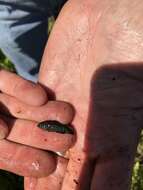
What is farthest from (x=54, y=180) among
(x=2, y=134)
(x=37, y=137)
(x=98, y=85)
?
(x=98, y=85)

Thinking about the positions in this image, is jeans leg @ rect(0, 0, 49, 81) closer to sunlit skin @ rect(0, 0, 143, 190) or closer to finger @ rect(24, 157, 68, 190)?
sunlit skin @ rect(0, 0, 143, 190)

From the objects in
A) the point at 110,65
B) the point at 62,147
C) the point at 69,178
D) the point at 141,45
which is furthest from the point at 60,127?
the point at 141,45

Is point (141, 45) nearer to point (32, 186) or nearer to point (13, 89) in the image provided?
point (13, 89)

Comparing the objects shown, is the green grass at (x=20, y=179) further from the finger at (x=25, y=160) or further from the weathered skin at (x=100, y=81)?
the weathered skin at (x=100, y=81)

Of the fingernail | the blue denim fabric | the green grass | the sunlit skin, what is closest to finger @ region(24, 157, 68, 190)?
the sunlit skin

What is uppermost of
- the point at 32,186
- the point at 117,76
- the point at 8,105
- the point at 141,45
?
the point at 141,45

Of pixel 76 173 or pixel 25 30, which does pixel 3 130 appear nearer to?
pixel 76 173

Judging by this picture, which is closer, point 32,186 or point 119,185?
point 119,185
